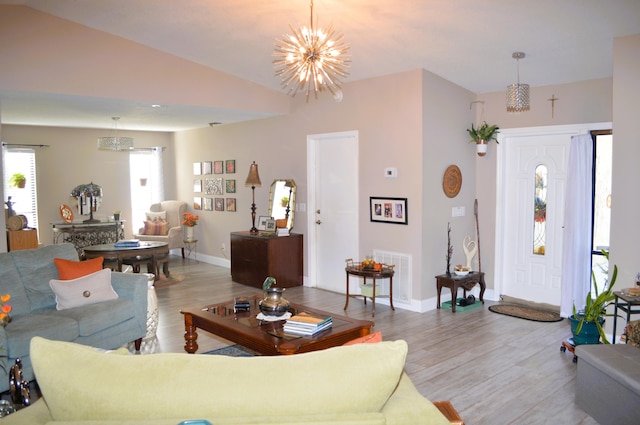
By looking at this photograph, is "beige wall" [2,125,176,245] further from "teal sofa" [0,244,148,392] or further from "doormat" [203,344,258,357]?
"doormat" [203,344,258,357]

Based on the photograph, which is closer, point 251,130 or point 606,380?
point 606,380

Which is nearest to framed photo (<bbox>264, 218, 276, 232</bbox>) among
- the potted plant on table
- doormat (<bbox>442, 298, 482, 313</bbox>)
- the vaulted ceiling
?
the vaulted ceiling

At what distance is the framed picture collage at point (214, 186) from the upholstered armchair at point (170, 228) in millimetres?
335

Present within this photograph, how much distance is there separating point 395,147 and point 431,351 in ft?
7.99

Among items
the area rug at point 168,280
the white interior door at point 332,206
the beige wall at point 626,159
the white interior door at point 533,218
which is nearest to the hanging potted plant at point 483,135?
the white interior door at point 533,218

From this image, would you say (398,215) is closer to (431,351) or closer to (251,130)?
(431,351)

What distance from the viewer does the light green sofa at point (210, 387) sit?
4.91 ft

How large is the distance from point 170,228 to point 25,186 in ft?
8.05

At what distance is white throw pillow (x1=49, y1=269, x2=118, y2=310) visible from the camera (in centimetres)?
405

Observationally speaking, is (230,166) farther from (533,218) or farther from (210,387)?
(210,387)

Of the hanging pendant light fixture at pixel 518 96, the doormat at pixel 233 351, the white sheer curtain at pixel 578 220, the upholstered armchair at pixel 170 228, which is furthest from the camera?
the upholstered armchair at pixel 170 228

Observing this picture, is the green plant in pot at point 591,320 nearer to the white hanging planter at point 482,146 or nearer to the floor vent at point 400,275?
the floor vent at point 400,275

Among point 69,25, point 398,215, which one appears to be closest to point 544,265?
point 398,215

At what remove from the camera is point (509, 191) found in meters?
6.09
